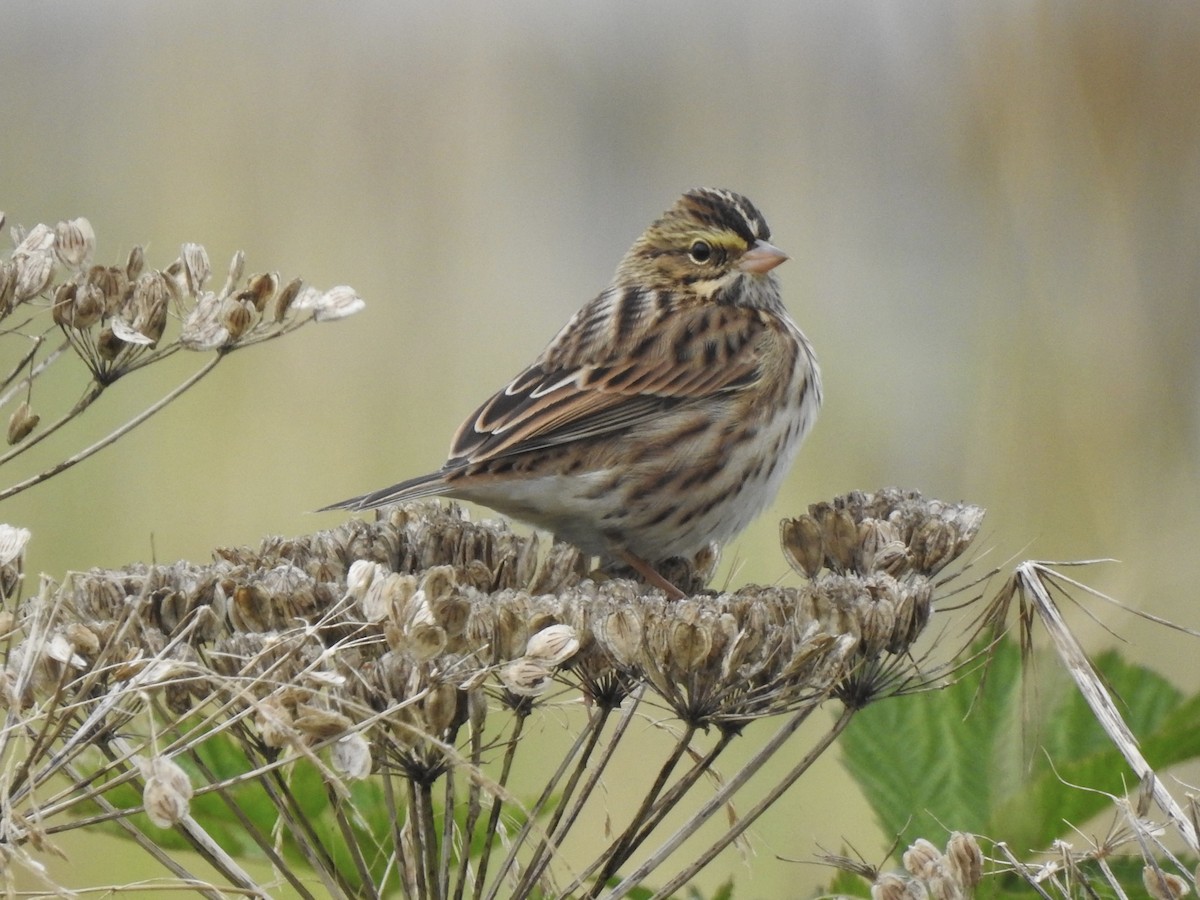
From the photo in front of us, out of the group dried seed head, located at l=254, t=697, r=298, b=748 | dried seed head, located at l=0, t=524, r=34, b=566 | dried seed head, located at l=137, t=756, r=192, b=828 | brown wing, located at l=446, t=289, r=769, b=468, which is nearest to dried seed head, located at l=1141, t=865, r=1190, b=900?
dried seed head, located at l=254, t=697, r=298, b=748

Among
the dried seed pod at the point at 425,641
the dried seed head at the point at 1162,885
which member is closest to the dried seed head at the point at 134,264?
the dried seed pod at the point at 425,641

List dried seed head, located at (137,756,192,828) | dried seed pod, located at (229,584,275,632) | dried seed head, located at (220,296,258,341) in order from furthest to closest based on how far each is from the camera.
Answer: dried seed head, located at (220,296,258,341) < dried seed pod, located at (229,584,275,632) < dried seed head, located at (137,756,192,828)

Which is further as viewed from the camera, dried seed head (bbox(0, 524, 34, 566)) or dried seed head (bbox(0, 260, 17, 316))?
dried seed head (bbox(0, 260, 17, 316))

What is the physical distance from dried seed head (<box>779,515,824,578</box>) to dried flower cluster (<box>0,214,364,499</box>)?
3.63 feet

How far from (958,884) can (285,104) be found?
587 cm

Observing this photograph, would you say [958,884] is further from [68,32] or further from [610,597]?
[68,32]

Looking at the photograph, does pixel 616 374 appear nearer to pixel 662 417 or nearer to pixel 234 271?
pixel 662 417

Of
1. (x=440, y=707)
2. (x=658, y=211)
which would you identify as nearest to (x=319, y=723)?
(x=440, y=707)

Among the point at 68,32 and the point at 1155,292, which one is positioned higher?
the point at 1155,292

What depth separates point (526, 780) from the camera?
220 inches

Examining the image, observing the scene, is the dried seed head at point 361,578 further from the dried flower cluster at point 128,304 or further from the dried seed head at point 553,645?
the dried flower cluster at point 128,304

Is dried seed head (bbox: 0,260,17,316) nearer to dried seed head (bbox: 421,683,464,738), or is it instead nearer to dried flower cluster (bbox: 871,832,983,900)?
dried seed head (bbox: 421,683,464,738)

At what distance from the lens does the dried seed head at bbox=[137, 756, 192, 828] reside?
6.58ft

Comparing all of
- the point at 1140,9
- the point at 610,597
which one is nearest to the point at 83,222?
the point at 610,597
